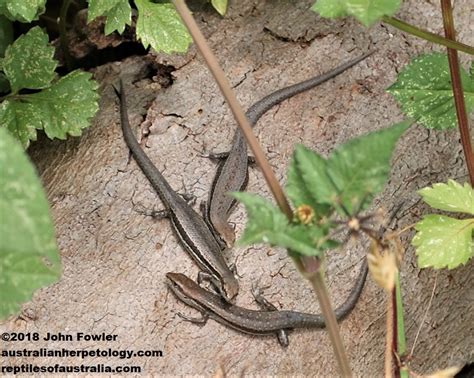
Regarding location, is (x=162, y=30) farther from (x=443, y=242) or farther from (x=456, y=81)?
(x=443, y=242)

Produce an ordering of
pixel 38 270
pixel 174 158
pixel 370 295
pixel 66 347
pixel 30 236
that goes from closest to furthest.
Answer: pixel 30 236, pixel 38 270, pixel 66 347, pixel 370 295, pixel 174 158

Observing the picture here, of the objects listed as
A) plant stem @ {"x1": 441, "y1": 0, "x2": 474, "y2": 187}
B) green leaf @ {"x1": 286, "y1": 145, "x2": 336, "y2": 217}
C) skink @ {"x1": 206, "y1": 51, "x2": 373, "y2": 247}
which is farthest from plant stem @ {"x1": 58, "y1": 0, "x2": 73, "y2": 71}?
green leaf @ {"x1": 286, "y1": 145, "x2": 336, "y2": 217}

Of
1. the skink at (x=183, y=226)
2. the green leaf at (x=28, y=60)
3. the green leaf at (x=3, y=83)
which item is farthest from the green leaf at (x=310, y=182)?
the green leaf at (x=3, y=83)

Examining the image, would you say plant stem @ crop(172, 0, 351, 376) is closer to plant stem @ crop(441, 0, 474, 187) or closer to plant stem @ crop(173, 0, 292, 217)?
plant stem @ crop(173, 0, 292, 217)

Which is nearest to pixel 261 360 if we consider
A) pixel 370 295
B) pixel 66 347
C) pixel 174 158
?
pixel 370 295

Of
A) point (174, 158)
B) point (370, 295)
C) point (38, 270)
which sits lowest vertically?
point (370, 295)

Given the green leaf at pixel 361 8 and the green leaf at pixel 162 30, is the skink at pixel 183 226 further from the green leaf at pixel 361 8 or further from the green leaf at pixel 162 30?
the green leaf at pixel 361 8

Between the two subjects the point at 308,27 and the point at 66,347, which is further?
the point at 308,27

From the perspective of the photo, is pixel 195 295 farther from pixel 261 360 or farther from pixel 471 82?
pixel 471 82
